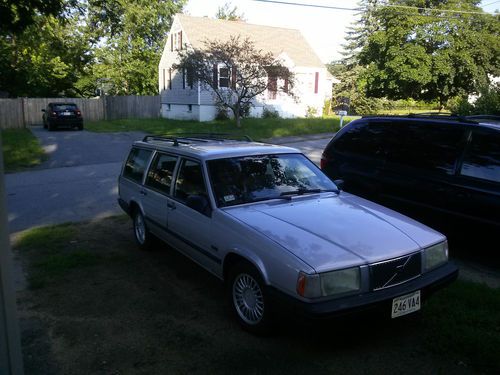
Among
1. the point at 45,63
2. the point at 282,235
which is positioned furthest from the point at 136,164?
the point at 45,63

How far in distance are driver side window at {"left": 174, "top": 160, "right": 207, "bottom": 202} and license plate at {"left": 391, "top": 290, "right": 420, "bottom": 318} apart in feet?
6.95

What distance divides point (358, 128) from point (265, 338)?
14.1 ft

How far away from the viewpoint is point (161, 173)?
5.70 metres

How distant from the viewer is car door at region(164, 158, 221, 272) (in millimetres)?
4531

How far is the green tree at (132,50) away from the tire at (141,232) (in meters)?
35.5

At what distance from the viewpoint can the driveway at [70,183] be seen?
8609mm

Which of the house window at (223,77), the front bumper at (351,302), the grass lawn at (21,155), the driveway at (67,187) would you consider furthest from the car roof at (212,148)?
the house window at (223,77)

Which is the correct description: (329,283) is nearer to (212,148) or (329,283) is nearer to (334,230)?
(334,230)

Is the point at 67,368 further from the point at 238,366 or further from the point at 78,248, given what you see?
the point at 78,248

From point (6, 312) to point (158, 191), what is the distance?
3240 mm

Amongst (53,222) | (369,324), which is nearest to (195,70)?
(53,222)

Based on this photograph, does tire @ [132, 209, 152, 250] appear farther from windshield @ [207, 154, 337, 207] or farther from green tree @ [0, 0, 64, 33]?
green tree @ [0, 0, 64, 33]

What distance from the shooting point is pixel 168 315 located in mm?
4414

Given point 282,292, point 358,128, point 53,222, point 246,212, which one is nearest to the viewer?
point 282,292
